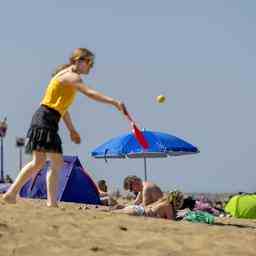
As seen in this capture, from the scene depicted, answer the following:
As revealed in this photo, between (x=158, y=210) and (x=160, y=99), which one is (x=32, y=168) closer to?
(x=158, y=210)

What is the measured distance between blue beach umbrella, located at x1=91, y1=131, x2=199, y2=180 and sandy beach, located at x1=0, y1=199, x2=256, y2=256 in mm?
8160

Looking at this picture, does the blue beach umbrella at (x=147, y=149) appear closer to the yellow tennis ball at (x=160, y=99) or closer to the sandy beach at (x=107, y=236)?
the yellow tennis ball at (x=160, y=99)

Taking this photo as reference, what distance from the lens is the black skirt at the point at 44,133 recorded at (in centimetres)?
696

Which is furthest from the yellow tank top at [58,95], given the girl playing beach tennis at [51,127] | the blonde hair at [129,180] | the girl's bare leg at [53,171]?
the blonde hair at [129,180]

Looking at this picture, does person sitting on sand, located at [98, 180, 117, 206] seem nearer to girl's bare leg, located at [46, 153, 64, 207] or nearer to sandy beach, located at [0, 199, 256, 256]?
girl's bare leg, located at [46, 153, 64, 207]

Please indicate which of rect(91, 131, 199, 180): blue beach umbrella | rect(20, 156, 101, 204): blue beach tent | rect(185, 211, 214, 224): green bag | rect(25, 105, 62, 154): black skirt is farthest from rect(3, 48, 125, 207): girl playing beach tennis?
rect(91, 131, 199, 180): blue beach umbrella

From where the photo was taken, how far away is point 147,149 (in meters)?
14.2

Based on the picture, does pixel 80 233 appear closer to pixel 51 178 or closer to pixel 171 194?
pixel 51 178

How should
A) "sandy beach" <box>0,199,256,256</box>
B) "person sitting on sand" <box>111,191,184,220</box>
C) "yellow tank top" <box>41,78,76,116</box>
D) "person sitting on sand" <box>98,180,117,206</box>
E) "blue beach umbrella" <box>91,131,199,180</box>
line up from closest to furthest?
"sandy beach" <box>0,199,256,256</box>, "yellow tank top" <box>41,78,76,116</box>, "person sitting on sand" <box>111,191,184,220</box>, "person sitting on sand" <box>98,180,117,206</box>, "blue beach umbrella" <box>91,131,199,180</box>

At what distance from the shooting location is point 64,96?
7133 mm

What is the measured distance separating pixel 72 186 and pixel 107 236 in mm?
7768

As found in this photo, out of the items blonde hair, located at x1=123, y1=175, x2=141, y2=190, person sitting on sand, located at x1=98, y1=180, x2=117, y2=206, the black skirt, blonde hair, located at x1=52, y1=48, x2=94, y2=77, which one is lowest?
person sitting on sand, located at x1=98, y1=180, x2=117, y2=206

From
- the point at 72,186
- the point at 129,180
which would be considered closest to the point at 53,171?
the point at 129,180

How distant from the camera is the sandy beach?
482 centimetres
